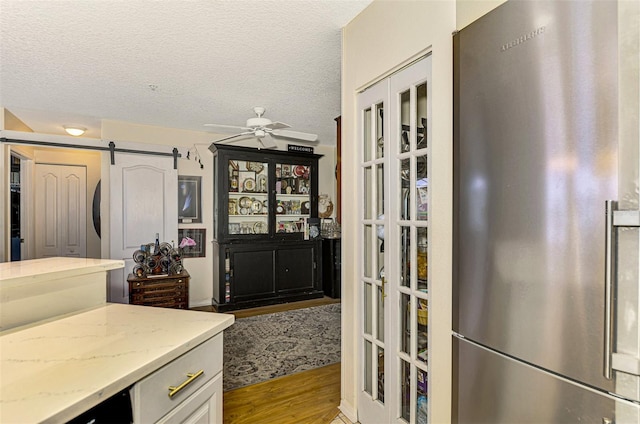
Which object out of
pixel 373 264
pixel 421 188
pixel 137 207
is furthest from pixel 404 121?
pixel 137 207

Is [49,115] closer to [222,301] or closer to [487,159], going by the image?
[222,301]

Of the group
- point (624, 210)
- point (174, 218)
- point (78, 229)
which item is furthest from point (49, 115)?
point (624, 210)

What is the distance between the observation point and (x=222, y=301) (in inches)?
173

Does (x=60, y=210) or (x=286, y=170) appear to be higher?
(x=286, y=170)

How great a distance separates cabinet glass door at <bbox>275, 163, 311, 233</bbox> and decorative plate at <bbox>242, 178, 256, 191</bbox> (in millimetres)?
346

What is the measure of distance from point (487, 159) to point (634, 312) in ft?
1.93

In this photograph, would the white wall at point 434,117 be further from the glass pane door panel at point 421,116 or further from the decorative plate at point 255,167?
the decorative plate at point 255,167

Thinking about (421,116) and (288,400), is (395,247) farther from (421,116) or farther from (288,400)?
(288,400)

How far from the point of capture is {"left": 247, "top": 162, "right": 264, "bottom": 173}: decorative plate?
4.74 m

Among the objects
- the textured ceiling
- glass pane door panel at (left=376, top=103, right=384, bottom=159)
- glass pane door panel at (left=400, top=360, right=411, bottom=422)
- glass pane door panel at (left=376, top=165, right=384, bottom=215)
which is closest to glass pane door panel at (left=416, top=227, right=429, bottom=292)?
glass pane door panel at (left=376, top=165, right=384, bottom=215)

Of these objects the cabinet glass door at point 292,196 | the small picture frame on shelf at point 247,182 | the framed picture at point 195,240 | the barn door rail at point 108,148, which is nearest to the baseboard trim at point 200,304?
the framed picture at point 195,240

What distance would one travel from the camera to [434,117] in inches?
55.6

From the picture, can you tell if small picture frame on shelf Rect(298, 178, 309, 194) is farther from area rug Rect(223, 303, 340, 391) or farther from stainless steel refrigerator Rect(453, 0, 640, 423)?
stainless steel refrigerator Rect(453, 0, 640, 423)

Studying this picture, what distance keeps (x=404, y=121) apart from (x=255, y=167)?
11.0 ft
